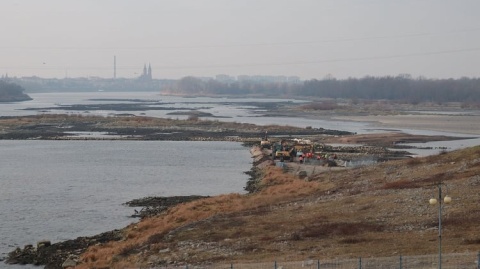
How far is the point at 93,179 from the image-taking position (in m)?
53.5

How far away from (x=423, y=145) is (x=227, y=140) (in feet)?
74.8

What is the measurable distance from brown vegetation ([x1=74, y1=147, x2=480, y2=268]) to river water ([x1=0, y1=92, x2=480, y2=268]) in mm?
4331

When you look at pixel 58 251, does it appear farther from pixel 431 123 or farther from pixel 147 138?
pixel 431 123

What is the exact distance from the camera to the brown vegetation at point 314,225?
2374 centimetres

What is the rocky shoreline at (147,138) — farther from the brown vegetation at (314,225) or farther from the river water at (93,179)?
the brown vegetation at (314,225)

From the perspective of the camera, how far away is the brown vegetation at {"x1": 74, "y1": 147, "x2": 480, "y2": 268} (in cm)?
2374

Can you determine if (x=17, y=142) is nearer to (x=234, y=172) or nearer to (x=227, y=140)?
(x=227, y=140)

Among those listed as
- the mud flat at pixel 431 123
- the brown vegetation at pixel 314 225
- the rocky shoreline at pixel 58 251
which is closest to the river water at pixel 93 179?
the rocky shoreline at pixel 58 251

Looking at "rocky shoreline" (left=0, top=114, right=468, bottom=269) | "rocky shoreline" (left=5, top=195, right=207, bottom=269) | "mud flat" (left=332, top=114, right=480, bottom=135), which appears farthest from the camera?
"mud flat" (left=332, top=114, right=480, bottom=135)

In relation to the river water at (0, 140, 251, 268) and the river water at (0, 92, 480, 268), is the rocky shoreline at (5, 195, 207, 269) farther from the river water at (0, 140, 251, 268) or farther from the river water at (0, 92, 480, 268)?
the river water at (0, 140, 251, 268)

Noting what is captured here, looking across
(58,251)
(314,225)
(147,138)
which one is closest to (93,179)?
(58,251)

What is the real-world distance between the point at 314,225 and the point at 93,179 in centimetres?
2846

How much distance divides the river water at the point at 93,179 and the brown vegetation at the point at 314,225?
433cm

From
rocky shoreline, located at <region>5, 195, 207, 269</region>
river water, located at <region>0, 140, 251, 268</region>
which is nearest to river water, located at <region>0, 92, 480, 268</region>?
river water, located at <region>0, 140, 251, 268</region>
